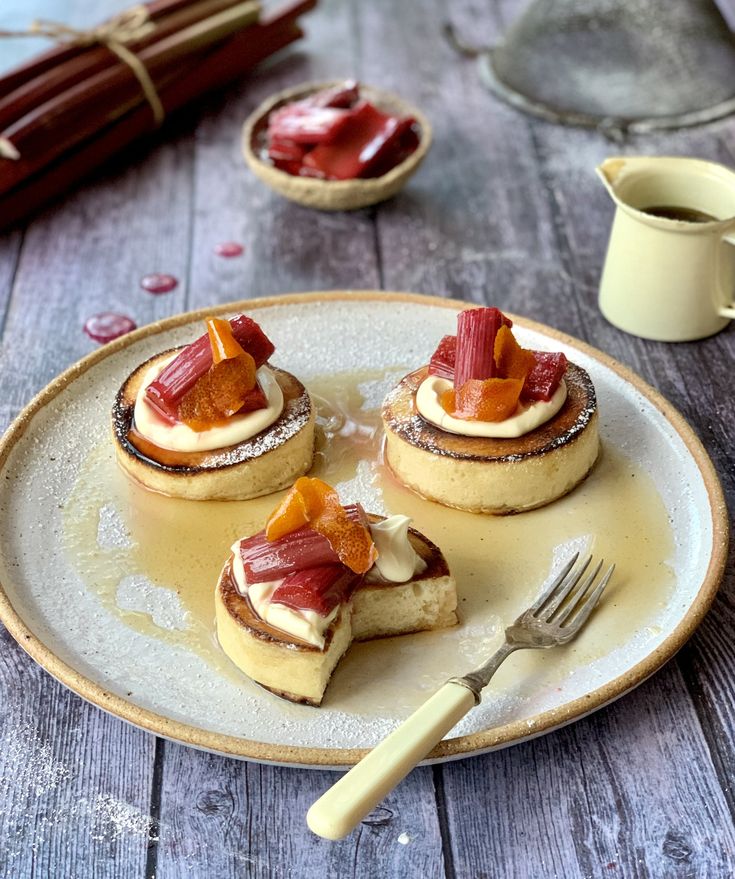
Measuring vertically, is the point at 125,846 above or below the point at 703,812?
above

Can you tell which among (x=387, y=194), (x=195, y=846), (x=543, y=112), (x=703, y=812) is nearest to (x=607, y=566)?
(x=703, y=812)

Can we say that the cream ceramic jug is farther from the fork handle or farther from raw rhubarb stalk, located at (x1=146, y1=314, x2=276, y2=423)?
the fork handle

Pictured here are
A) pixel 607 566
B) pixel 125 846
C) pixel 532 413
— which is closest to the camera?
pixel 125 846

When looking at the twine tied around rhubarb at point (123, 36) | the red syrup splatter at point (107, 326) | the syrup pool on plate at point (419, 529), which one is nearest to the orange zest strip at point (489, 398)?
the syrup pool on plate at point (419, 529)

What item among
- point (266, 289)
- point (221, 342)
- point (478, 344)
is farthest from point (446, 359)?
point (266, 289)

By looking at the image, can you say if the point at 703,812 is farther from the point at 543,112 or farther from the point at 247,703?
the point at 543,112

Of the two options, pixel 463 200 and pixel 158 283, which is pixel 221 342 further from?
pixel 463 200
